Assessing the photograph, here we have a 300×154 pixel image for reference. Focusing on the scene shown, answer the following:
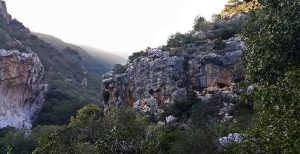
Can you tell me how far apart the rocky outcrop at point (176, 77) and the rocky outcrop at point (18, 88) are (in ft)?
127

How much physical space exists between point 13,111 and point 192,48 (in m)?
53.1

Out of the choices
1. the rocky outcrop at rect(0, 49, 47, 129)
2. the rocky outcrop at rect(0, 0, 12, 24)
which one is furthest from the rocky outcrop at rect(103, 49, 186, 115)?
the rocky outcrop at rect(0, 0, 12, 24)

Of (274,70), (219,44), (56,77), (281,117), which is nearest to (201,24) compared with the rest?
(219,44)

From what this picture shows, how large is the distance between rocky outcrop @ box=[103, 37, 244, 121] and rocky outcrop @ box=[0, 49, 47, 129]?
127ft

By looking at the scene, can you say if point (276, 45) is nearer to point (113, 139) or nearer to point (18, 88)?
point (113, 139)

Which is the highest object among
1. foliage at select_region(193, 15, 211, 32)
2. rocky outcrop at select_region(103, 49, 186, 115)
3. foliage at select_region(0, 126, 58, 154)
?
foliage at select_region(193, 15, 211, 32)

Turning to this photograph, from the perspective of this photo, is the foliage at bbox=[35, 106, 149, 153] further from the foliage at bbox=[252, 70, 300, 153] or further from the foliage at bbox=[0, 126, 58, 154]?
the foliage at bbox=[0, 126, 58, 154]

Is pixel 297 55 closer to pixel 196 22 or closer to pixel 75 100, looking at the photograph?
pixel 196 22

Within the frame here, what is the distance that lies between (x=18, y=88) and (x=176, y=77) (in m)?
53.8

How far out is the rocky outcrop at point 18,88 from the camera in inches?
4067

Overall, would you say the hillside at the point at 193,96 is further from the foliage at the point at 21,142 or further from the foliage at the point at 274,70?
the foliage at the point at 21,142

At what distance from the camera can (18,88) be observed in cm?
10856

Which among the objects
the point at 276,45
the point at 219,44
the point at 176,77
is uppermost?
the point at 276,45

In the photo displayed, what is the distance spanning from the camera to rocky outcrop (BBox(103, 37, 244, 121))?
202 feet
